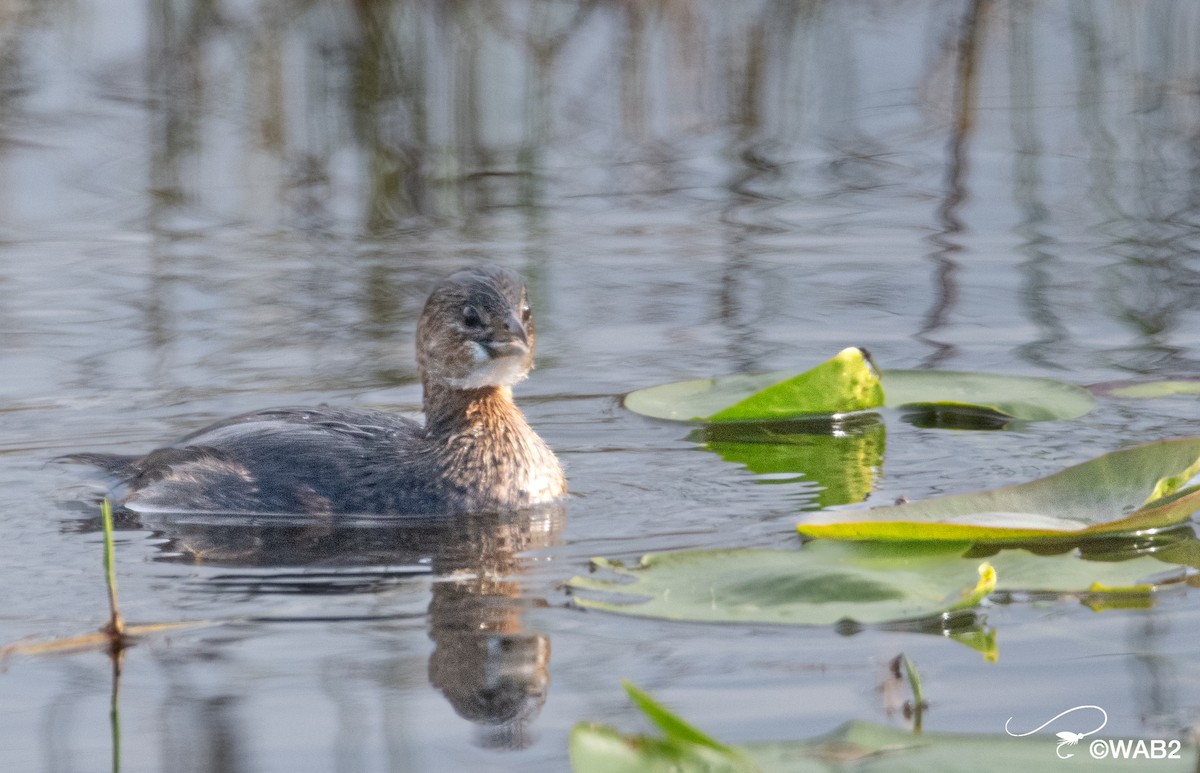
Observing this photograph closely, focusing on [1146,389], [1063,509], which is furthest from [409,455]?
[1146,389]

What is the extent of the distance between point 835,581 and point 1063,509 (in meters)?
1.01

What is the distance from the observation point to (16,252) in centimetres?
960

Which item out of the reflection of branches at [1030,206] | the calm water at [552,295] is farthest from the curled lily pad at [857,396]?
the reflection of branches at [1030,206]

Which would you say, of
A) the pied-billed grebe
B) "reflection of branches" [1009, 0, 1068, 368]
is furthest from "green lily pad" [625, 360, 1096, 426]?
the pied-billed grebe

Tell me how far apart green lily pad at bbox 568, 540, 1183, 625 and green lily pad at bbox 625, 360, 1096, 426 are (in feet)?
5.75

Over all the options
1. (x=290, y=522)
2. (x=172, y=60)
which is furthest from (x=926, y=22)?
(x=290, y=522)

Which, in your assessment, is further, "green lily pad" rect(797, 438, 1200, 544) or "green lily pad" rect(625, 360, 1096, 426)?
"green lily pad" rect(625, 360, 1096, 426)

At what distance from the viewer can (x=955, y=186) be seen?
10484 millimetres

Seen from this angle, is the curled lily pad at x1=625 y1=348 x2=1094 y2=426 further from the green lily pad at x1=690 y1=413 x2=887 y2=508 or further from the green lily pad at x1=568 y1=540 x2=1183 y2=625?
the green lily pad at x1=568 y1=540 x2=1183 y2=625

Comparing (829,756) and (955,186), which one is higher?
(955,186)

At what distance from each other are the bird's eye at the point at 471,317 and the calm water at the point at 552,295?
709 mm

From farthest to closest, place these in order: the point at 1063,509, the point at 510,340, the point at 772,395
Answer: the point at 772,395 → the point at 510,340 → the point at 1063,509

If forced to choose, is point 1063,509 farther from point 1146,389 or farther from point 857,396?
point 1146,389

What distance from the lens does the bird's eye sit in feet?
20.6
